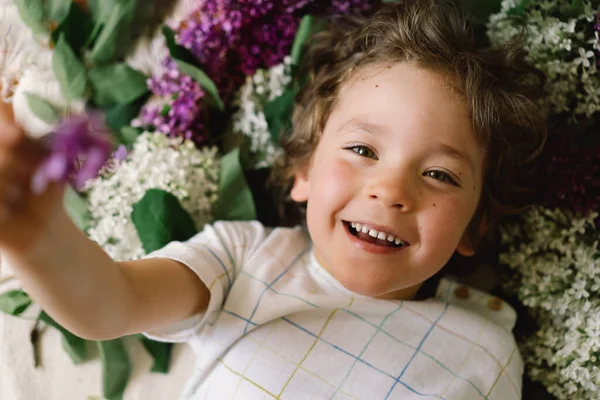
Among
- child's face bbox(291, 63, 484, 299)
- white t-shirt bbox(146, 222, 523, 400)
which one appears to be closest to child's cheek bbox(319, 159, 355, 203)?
child's face bbox(291, 63, 484, 299)

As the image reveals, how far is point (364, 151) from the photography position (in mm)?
922

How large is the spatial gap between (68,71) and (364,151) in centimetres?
69

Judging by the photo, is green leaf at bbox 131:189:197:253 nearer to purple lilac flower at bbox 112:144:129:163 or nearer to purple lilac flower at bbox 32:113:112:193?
purple lilac flower at bbox 112:144:129:163

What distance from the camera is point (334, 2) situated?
1.22 meters

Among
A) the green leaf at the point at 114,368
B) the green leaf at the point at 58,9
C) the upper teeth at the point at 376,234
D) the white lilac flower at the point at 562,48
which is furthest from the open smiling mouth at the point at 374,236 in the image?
the green leaf at the point at 58,9

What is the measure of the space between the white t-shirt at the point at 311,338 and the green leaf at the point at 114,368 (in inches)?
7.3

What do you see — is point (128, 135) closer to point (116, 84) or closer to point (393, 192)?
point (116, 84)

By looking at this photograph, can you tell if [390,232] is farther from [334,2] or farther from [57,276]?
[334,2]

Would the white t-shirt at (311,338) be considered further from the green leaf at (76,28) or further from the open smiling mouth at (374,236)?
the green leaf at (76,28)

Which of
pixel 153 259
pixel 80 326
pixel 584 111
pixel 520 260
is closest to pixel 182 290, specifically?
pixel 153 259

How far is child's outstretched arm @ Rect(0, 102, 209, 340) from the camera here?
0.44 meters

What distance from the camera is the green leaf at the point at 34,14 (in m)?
1.19

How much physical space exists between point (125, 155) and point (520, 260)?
853mm

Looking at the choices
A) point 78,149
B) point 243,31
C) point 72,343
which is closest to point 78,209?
point 72,343
